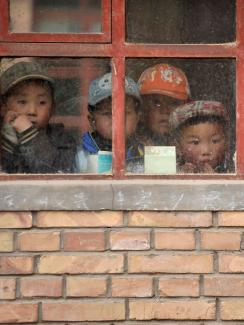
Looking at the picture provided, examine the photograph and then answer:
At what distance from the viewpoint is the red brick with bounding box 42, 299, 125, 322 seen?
11.2 feet

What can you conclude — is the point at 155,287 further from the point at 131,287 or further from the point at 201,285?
the point at 201,285

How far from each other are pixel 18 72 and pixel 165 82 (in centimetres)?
71

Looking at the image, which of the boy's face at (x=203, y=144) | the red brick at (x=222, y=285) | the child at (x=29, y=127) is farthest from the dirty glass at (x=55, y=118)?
the red brick at (x=222, y=285)

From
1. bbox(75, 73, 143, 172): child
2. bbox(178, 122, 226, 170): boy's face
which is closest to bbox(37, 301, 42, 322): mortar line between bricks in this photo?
bbox(75, 73, 143, 172): child

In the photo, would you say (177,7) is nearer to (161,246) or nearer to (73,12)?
(73,12)

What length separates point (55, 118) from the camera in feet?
11.6

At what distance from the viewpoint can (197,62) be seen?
11.6ft

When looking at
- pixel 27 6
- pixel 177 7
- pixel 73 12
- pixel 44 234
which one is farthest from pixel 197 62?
pixel 44 234

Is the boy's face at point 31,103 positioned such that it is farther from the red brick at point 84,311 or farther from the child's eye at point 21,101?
the red brick at point 84,311

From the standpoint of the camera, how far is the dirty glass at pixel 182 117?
3.53 metres

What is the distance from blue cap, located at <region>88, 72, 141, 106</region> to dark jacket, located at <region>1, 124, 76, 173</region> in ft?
0.68

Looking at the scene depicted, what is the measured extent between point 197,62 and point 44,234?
1100 millimetres

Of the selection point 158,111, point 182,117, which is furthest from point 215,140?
point 158,111

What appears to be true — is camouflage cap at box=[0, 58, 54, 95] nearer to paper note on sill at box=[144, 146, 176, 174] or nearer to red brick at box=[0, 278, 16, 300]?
paper note on sill at box=[144, 146, 176, 174]
